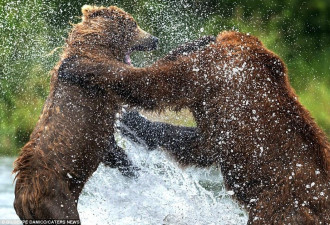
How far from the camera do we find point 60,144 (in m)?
4.68

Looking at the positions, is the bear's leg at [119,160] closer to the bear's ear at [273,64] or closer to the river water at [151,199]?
the river water at [151,199]

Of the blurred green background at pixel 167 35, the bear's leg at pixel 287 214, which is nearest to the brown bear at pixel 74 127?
the bear's leg at pixel 287 214

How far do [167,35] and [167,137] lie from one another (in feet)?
19.1

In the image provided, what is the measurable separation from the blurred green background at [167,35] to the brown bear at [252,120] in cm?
546

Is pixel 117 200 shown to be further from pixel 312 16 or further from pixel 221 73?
pixel 312 16

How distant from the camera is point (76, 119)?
481 centimetres

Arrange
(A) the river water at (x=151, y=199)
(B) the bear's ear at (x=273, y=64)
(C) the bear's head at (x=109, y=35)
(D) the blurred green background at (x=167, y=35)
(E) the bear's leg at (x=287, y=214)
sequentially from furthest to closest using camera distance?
(D) the blurred green background at (x=167, y=35) < (A) the river water at (x=151, y=199) < (C) the bear's head at (x=109, y=35) < (B) the bear's ear at (x=273, y=64) < (E) the bear's leg at (x=287, y=214)

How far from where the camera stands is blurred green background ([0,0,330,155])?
439 inches

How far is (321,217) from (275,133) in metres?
0.67

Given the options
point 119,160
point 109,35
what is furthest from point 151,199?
point 109,35

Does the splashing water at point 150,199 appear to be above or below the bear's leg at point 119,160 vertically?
below

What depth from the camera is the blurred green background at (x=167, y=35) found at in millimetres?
11148

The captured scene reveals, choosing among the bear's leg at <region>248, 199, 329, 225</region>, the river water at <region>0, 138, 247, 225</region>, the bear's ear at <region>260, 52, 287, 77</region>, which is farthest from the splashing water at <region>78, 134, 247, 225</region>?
the bear's ear at <region>260, 52, 287, 77</region>

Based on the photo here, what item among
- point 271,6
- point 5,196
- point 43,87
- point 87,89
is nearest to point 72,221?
point 87,89
